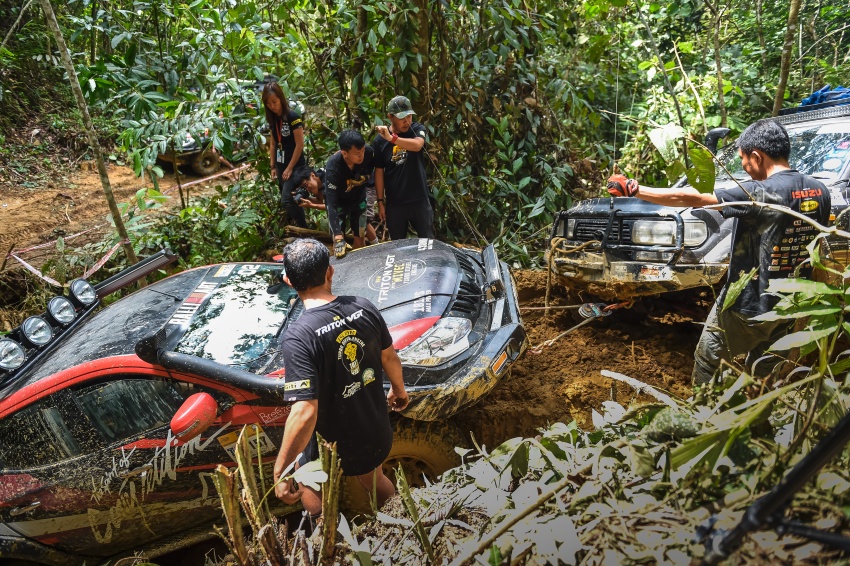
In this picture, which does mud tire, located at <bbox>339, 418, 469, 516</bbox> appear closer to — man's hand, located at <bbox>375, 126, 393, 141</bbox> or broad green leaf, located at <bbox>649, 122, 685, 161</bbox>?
broad green leaf, located at <bbox>649, 122, 685, 161</bbox>

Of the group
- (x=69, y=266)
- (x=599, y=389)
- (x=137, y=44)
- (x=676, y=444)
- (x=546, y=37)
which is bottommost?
(x=599, y=389)

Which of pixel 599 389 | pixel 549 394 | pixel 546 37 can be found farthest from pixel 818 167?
pixel 546 37

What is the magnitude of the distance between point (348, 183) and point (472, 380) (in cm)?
307

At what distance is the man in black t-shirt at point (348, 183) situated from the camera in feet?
17.9

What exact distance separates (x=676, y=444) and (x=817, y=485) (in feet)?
1.09

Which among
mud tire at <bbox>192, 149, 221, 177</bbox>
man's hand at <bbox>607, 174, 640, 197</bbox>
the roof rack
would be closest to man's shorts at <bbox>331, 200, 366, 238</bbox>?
man's hand at <bbox>607, 174, 640, 197</bbox>

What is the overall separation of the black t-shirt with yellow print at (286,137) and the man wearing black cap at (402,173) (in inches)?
41.6

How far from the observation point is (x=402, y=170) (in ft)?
19.0

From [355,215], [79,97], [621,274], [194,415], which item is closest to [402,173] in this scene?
[355,215]

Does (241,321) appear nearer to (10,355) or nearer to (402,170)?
(10,355)

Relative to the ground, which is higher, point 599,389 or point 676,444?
point 676,444

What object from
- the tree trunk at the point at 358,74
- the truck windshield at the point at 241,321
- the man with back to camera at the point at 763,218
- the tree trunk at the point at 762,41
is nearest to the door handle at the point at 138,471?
the truck windshield at the point at 241,321

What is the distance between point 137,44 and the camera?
6672mm

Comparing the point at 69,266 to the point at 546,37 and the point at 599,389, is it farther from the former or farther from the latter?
the point at 546,37
